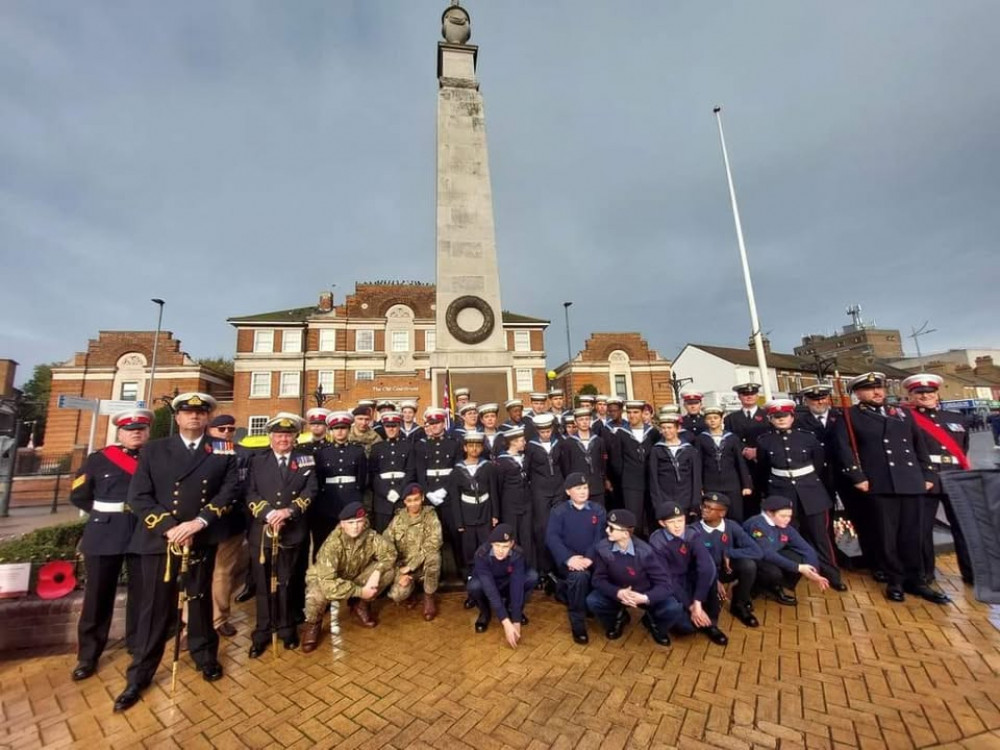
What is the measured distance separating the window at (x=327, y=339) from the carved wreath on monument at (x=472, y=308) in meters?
27.1

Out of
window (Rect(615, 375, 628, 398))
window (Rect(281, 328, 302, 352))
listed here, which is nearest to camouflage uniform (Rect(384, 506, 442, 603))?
window (Rect(281, 328, 302, 352))

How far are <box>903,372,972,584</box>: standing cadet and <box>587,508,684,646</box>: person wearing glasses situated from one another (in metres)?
3.32

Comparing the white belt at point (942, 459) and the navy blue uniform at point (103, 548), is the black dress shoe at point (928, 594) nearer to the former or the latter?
the white belt at point (942, 459)

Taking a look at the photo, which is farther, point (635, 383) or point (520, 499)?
point (635, 383)

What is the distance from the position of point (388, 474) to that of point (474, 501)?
1210 mm

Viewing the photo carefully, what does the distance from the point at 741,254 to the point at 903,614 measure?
1342 centimetres

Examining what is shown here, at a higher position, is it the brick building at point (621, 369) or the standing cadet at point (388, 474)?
the brick building at point (621, 369)

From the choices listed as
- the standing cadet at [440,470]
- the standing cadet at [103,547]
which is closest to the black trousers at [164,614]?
the standing cadet at [103,547]

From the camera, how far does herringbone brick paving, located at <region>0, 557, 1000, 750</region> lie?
109 inches

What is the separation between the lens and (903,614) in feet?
13.9

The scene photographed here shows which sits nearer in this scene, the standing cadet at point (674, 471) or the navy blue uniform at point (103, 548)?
the navy blue uniform at point (103, 548)

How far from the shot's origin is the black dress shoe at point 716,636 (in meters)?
3.82

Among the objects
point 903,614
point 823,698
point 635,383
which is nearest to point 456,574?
point 823,698

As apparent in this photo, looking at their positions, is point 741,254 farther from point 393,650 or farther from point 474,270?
point 393,650
